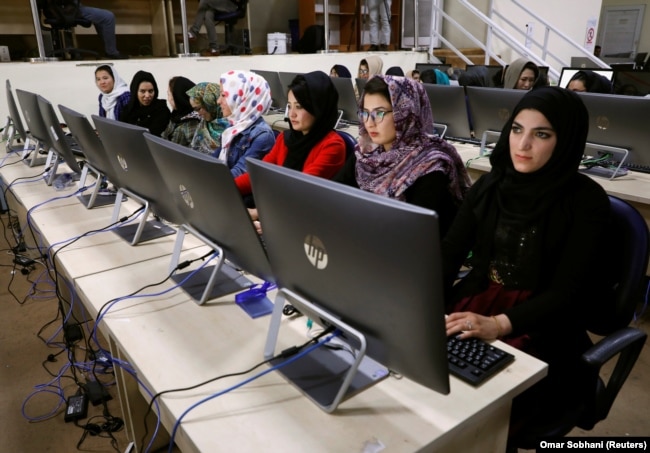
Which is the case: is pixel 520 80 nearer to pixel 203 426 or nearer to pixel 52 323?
pixel 52 323

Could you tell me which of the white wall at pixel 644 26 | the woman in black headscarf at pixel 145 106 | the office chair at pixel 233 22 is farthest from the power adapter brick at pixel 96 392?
the white wall at pixel 644 26

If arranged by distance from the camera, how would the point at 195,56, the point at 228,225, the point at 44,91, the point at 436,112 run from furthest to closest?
the point at 195,56, the point at 44,91, the point at 436,112, the point at 228,225

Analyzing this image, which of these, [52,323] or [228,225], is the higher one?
[228,225]

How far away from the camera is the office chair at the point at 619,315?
3.79 ft

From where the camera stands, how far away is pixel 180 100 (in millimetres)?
3525

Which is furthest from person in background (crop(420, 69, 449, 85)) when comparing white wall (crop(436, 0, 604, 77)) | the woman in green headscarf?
white wall (crop(436, 0, 604, 77))

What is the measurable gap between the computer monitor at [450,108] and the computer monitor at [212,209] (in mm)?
1936

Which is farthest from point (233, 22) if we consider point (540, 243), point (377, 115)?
point (540, 243)

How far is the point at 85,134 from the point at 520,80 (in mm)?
3423

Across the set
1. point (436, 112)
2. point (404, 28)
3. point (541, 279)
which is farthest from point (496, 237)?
point (404, 28)

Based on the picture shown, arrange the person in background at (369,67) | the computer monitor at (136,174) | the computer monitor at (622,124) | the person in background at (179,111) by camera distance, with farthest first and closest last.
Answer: the person in background at (369,67)
the person in background at (179,111)
the computer monitor at (622,124)
the computer monitor at (136,174)

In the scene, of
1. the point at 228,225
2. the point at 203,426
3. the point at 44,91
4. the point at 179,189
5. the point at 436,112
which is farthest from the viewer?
the point at 44,91

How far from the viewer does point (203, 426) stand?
877 mm

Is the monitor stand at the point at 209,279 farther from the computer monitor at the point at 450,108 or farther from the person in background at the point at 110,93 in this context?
the person in background at the point at 110,93
